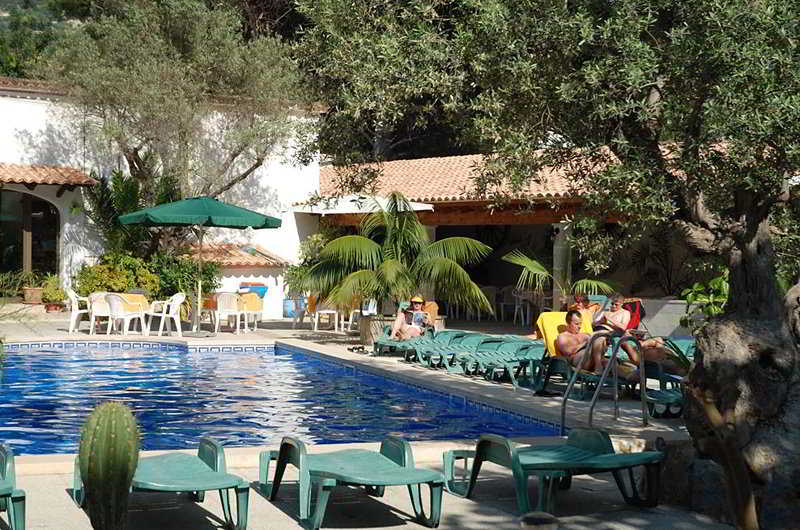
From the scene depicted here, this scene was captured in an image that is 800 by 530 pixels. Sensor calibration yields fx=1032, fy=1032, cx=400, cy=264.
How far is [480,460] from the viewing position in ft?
21.3

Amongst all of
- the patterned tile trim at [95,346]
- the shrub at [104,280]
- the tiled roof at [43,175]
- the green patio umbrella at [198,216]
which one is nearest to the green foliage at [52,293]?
the shrub at [104,280]

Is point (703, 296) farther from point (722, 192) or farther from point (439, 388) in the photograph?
point (722, 192)

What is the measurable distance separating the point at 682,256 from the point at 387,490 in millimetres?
15176

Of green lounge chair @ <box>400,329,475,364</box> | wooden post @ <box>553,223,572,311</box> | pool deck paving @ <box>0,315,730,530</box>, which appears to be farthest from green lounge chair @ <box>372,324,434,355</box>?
pool deck paving @ <box>0,315,730,530</box>

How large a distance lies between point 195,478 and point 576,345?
20.5 ft

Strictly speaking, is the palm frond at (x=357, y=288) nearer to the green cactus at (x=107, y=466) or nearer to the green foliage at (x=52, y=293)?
the green foliage at (x=52, y=293)

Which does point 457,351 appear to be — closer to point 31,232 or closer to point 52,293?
point 52,293

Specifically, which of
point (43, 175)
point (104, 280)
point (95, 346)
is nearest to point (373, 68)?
point (95, 346)

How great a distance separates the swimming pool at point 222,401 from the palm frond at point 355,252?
1.66 meters

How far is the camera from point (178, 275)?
21125mm

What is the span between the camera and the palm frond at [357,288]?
611 inches

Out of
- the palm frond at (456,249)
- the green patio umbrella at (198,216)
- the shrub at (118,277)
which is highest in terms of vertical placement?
the green patio umbrella at (198,216)

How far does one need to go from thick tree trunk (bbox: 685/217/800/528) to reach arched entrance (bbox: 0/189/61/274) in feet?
62.3

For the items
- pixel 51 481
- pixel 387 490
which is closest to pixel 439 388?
pixel 387 490
